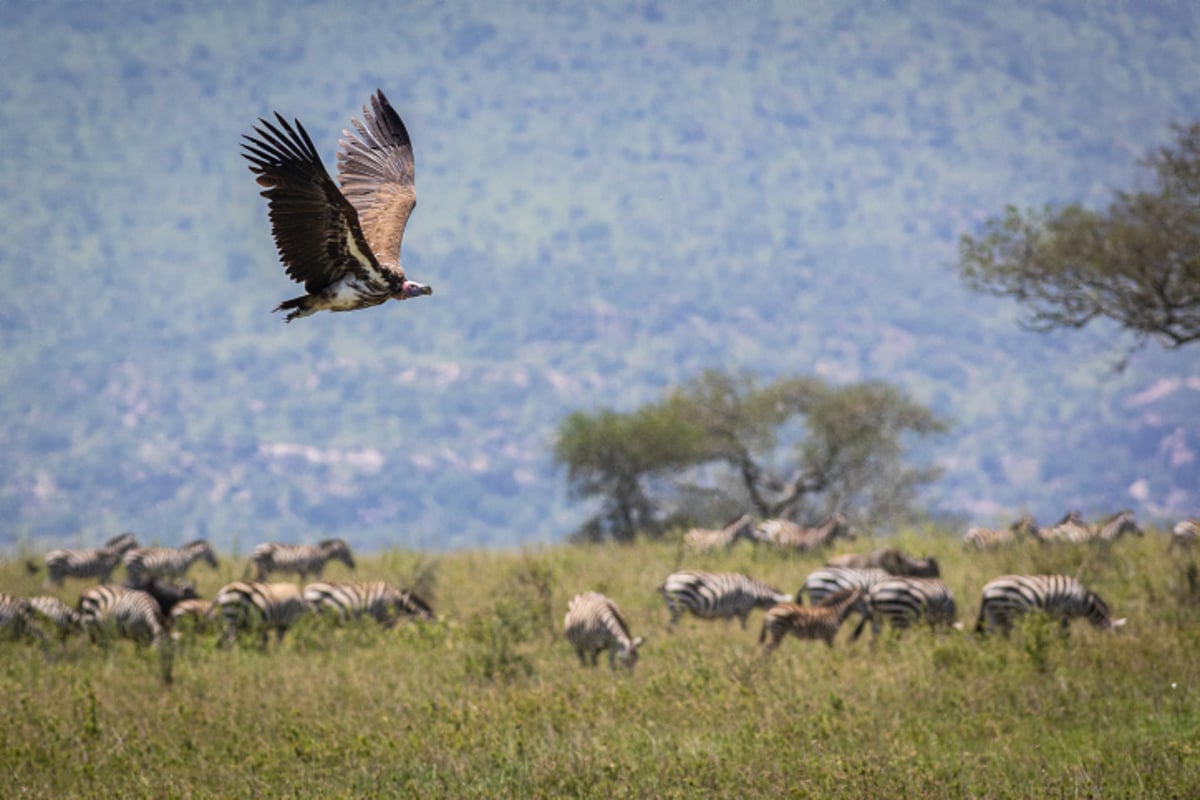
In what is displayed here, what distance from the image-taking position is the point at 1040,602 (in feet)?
49.2

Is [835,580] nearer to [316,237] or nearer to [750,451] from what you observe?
[316,237]

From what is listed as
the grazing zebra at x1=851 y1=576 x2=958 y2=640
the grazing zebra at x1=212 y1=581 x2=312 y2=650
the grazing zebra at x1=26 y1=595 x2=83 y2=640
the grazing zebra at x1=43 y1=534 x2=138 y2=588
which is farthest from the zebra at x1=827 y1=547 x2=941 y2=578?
the grazing zebra at x1=43 y1=534 x2=138 y2=588

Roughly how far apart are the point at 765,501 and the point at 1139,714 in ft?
98.5

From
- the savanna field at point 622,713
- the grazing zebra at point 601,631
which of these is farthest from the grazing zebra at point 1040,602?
the grazing zebra at point 601,631

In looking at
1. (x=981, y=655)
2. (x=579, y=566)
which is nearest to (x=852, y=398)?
(x=579, y=566)

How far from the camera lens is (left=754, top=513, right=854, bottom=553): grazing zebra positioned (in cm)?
2406

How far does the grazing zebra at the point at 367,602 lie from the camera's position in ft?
55.2

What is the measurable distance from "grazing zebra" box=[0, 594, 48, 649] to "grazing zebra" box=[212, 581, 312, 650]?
7.30 feet

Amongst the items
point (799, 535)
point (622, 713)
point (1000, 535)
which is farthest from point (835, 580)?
point (799, 535)

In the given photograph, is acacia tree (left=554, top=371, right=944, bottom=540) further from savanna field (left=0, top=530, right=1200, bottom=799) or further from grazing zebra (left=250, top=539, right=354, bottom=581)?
savanna field (left=0, top=530, right=1200, bottom=799)

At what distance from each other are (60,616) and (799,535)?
1371cm

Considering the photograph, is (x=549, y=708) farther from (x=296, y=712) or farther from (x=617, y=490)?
(x=617, y=490)

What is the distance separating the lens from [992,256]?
28.1m

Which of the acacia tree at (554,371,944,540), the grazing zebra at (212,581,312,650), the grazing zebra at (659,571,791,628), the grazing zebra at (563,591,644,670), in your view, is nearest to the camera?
the grazing zebra at (563,591,644,670)
